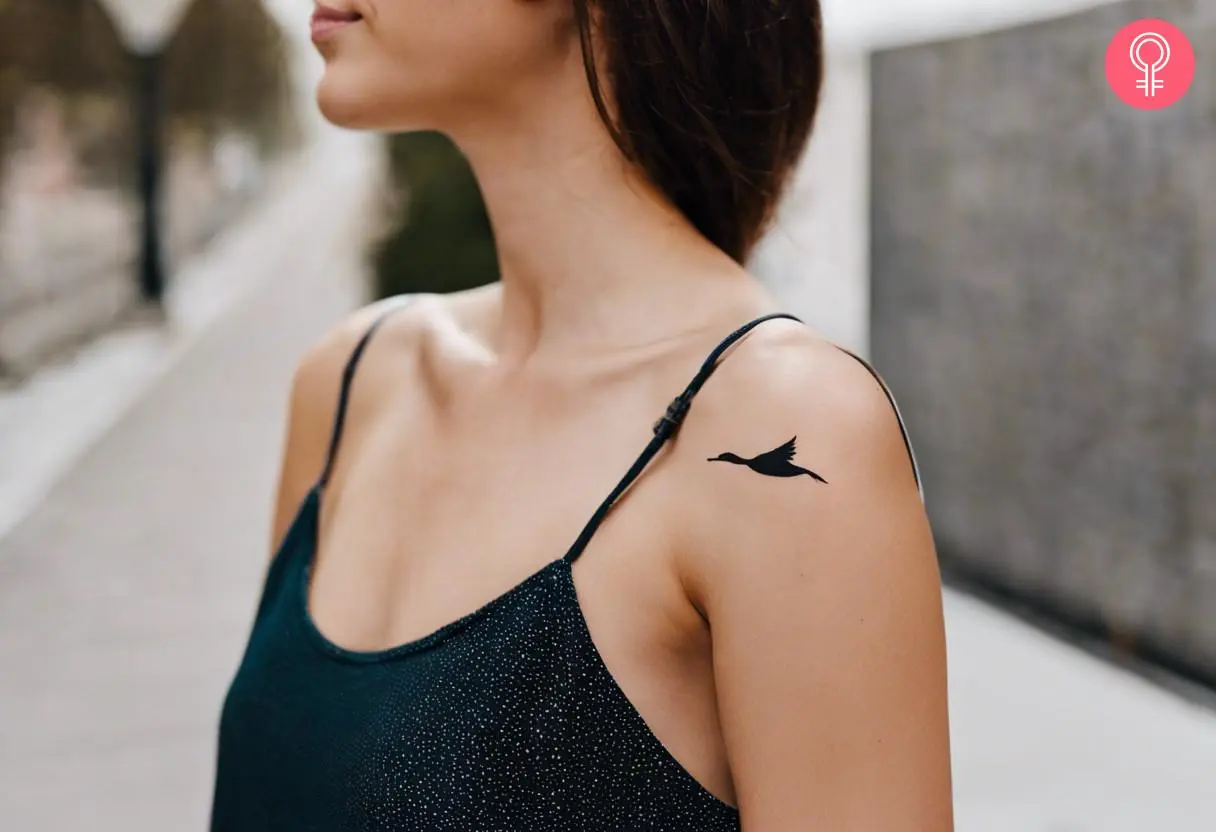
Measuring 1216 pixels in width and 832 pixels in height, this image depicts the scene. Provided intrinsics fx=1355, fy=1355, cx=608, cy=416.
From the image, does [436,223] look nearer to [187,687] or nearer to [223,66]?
[187,687]

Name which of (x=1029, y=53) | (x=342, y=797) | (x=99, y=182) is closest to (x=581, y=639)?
(x=342, y=797)

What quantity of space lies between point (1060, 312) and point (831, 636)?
3.32 meters

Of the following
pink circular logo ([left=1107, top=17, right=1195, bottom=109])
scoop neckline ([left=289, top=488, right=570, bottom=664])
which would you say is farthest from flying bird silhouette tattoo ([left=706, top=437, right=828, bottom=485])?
pink circular logo ([left=1107, top=17, right=1195, bottom=109])

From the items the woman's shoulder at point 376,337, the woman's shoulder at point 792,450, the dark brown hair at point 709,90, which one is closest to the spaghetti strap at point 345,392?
the woman's shoulder at point 376,337

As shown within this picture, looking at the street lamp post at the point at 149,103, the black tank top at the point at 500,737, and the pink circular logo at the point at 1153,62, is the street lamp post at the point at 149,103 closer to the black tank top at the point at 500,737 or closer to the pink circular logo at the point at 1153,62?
the pink circular logo at the point at 1153,62

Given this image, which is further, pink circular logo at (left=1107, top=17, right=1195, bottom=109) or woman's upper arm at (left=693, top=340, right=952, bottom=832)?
pink circular logo at (left=1107, top=17, right=1195, bottom=109)

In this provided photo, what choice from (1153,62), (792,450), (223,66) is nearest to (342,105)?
(792,450)

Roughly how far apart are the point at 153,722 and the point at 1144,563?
2588 mm

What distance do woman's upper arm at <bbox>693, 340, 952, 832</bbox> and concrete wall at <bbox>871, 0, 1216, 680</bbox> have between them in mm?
2581

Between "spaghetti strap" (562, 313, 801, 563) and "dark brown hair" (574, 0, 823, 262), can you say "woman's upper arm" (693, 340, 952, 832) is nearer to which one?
"spaghetti strap" (562, 313, 801, 563)

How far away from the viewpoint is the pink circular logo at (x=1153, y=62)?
266 cm

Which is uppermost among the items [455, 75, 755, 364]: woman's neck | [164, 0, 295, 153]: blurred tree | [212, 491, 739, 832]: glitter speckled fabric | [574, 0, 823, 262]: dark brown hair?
[574, 0, 823, 262]: dark brown hair

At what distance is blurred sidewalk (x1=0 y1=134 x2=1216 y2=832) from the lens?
3016mm

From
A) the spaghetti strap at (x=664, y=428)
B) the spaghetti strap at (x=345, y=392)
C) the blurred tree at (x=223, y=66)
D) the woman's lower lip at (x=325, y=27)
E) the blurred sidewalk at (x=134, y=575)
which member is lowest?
the blurred sidewalk at (x=134, y=575)
